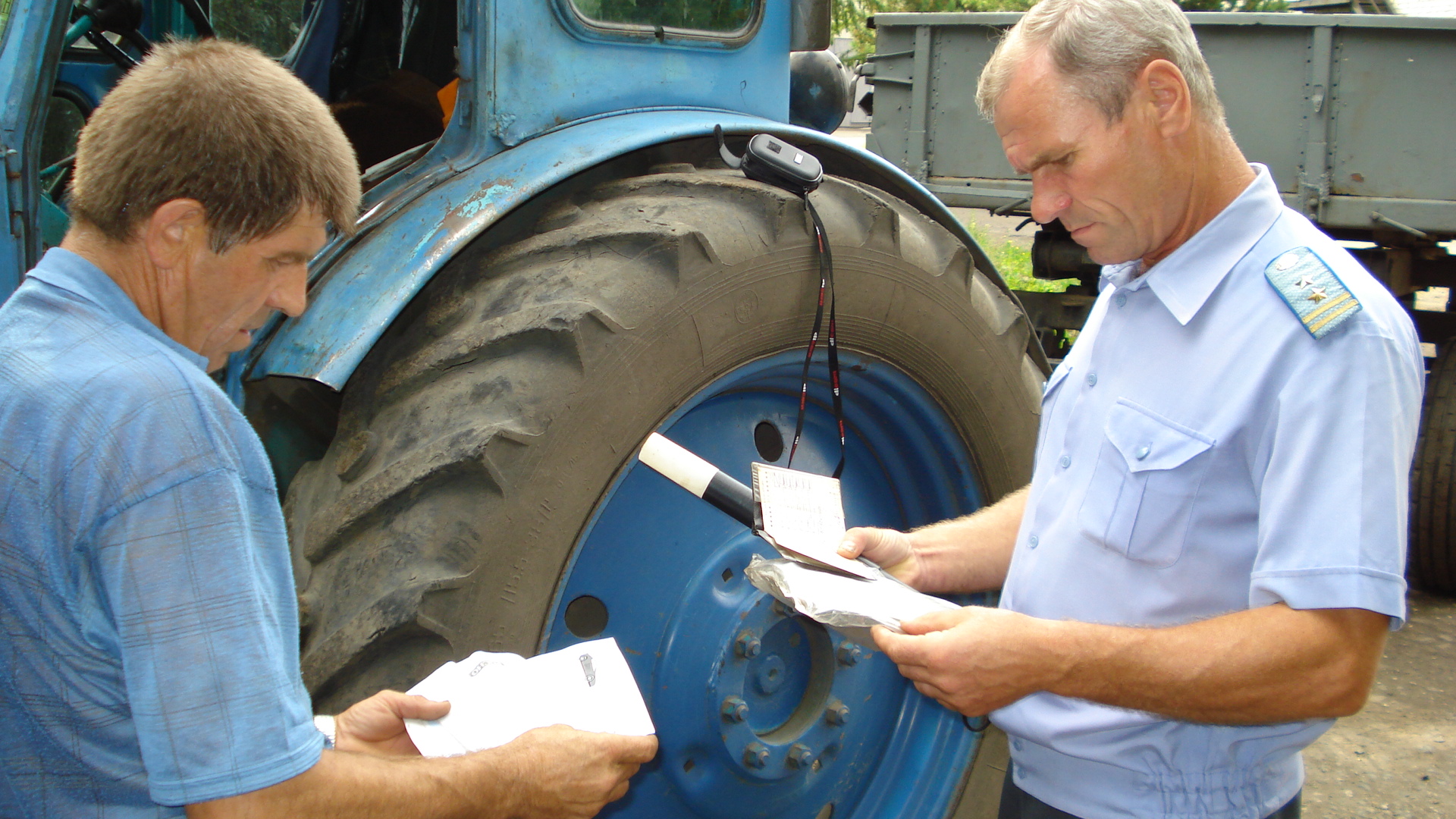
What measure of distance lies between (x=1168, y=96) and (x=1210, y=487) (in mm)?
499

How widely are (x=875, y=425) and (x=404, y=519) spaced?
1.11 meters

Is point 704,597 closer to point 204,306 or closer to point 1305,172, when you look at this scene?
point 204,306

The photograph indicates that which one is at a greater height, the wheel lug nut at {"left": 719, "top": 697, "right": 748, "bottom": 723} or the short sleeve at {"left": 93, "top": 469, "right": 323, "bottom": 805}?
the short sleeve at {"left": 93, "top": 469, "right": 323, "bottom": 805}

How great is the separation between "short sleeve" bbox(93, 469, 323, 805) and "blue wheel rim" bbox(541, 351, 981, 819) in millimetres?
710

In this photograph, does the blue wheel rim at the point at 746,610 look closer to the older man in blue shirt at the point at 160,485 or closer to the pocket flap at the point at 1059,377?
the pocket flap at the point at 1059,377

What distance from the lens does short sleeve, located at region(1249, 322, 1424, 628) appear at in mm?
1177

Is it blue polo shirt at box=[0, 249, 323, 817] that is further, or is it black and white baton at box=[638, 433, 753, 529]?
black and white baton at box=[638, 433, 753, 529]

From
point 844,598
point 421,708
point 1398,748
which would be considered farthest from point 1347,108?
point 421,708

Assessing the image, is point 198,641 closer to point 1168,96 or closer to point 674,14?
point 1168,96

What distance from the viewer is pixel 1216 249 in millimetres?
1386

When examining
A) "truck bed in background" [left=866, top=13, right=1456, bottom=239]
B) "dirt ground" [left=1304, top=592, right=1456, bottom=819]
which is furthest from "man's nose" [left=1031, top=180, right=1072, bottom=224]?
"truck bed in background" [left=866, top=13, right=1456, bottom=239]

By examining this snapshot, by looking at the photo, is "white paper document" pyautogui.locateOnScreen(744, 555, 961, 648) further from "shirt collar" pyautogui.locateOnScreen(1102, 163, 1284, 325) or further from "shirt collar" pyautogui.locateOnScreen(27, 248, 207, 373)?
"shirt collar" pyautogui.locateOnScreen(27, 248, 207, 373)

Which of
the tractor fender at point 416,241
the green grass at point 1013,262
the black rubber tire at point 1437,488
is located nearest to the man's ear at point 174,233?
the tractor fender at point 416,241

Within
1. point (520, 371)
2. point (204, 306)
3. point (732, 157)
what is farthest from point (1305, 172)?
point (204, 306)
